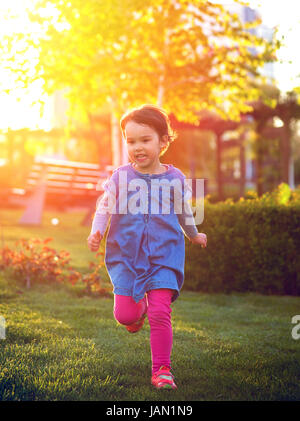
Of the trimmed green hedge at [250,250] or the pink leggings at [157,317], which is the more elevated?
the trimmed green hedge at [250,250]

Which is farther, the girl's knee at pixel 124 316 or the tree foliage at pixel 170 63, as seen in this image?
the tree foliage at pixel 170 63

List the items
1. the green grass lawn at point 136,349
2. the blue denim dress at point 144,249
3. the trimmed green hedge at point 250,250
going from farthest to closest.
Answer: the trimmed green hedge at point 250,250, the blue denim dress at point 144,249, the green grass lawn at point 136,349

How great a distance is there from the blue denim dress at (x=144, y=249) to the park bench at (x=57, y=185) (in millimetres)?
10520

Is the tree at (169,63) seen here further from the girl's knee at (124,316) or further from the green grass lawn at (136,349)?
the girl's knee at (124,316)

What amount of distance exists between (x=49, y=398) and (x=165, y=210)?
1.28m

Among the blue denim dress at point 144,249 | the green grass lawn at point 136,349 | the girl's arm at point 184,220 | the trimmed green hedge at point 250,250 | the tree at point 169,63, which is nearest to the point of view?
the green grass lawn at point 136,349

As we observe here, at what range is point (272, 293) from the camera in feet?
21.9

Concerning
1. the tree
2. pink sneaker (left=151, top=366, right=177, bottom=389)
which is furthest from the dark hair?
the tree

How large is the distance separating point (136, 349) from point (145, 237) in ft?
3.78

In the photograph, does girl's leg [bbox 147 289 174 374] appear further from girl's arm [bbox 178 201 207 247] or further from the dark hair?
the dark hair

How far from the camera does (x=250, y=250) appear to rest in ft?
21.8

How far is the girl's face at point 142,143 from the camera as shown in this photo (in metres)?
3.49

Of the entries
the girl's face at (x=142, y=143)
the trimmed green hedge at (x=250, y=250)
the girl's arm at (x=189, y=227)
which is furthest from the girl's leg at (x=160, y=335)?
the trimmed green hedge at (x=250, y=250)

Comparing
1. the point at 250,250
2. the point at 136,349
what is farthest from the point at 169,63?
the point at 136,349
